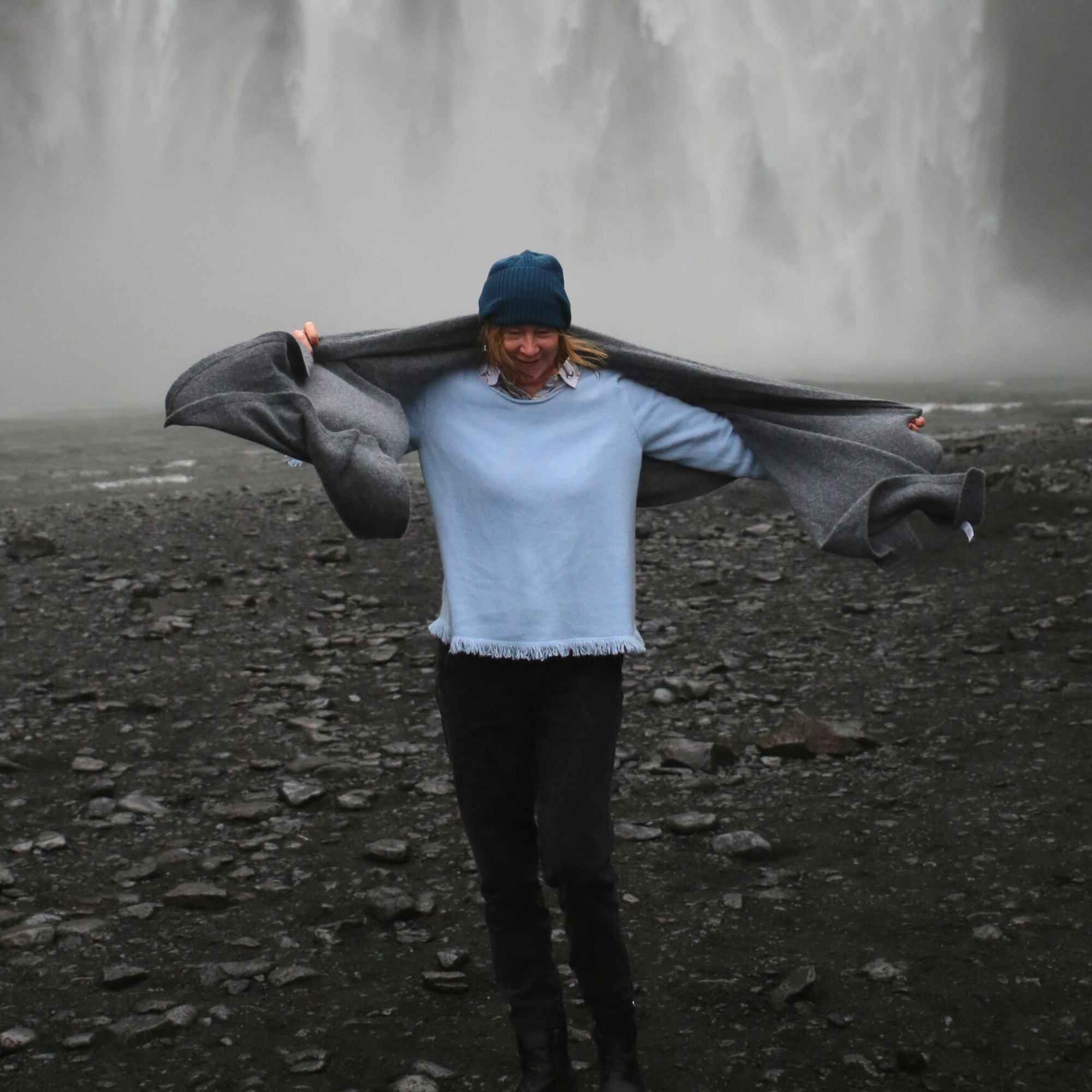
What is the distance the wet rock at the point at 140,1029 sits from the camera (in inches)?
167

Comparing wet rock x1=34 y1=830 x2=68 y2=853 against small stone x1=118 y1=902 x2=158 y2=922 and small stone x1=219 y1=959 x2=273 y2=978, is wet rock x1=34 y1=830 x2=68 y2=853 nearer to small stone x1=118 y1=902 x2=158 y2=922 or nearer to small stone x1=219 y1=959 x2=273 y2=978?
small stone x1=118 y1=902 x2=158 y2=922

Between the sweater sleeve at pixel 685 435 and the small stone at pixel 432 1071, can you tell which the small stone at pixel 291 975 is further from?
the sweater sleeve at pixel 685 435

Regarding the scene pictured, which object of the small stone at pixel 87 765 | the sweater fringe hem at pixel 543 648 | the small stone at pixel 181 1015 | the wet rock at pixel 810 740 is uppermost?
the sweater fringe hem at pixel 543 648

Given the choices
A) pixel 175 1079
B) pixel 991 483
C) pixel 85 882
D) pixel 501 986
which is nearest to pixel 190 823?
pixel 85 882

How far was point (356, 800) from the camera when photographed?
6.38 metres

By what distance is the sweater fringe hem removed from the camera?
3514 millimetres

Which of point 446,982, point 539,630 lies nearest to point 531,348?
point 539,630

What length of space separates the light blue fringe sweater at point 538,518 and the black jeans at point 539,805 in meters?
0.10

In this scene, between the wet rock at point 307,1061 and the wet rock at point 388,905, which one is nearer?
the wet rock at point 307,1061

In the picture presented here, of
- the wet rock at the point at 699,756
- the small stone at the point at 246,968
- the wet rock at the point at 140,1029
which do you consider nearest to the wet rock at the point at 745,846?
the wet rock at the point at 699,756

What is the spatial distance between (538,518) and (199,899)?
2.72 metres

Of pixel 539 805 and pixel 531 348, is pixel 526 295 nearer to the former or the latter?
pixel 531 348

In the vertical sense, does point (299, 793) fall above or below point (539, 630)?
below

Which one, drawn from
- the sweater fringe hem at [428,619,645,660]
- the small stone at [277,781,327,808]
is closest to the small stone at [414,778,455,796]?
the small stone at [277,781,327,808]
